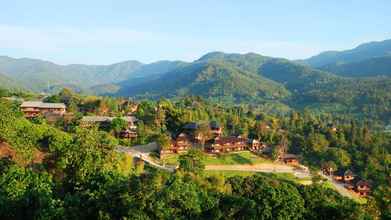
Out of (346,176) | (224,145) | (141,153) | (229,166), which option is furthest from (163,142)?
(346,176)

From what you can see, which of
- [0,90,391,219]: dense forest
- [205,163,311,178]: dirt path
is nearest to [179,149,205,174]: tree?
[0,90,391,219]: dense forest

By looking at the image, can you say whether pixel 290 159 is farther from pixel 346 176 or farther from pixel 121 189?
pixel 121 189

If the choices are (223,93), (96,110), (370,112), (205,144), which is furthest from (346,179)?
(223,93)

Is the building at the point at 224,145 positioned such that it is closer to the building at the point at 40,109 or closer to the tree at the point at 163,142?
the tree at the point at 163,142

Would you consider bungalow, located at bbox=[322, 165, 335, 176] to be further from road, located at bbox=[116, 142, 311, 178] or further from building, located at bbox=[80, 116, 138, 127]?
building, located at bbox=[80, 116, 138, 127]

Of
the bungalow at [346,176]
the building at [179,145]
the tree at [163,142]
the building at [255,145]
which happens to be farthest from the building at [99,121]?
the bungalow at [346,176]
